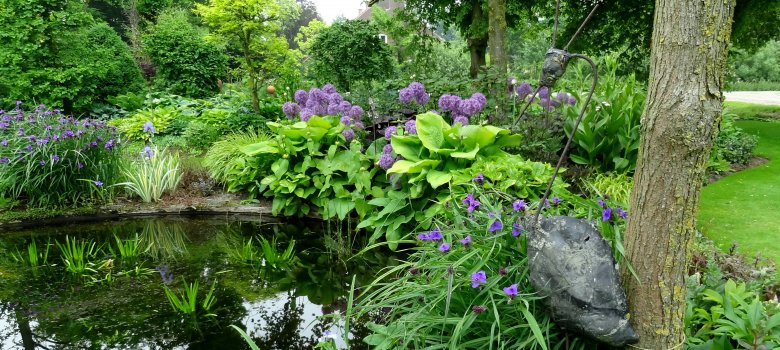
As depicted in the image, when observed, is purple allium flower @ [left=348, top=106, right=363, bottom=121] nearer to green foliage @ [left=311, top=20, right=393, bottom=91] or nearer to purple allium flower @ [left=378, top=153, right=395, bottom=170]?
purple allium flower @ [left=378, top=153, right=395, bottom=170]

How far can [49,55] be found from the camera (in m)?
7.93

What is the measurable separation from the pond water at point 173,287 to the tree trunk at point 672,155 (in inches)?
53.3

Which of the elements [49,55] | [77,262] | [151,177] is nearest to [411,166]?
[77,262]

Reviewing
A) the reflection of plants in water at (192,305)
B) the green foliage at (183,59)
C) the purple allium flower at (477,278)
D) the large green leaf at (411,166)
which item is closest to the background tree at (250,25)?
the green foliage at (183,59)

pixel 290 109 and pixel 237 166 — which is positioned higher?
pixel 290 109

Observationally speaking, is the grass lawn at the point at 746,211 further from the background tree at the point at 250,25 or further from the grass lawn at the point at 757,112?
the background tree at the point at 250,25

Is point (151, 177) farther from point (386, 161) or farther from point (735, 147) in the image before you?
point (735, 147)

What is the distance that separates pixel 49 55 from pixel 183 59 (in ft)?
10.1

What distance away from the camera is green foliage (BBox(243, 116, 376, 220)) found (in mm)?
4734

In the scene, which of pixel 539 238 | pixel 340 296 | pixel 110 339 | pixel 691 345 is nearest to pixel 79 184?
pixel 110 339

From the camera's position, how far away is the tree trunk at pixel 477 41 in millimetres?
8492

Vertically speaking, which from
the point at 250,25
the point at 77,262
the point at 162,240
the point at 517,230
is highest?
the point at 250,25

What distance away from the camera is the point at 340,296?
11.6 feet

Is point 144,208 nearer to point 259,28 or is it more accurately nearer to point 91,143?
point 91,143
